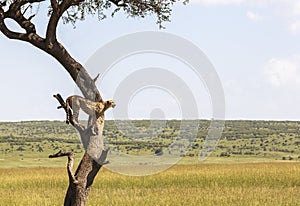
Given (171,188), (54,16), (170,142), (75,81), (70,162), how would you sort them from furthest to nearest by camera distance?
(170,142) → (171,188) → (54,16) → (75,81) → (70,162)

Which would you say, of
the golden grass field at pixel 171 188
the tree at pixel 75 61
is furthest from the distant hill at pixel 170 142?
the tree at pixel 75 61

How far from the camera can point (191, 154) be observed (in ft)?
263

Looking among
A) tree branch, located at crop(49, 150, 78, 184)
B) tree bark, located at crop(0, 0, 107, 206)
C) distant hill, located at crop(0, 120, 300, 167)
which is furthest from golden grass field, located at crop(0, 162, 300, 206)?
distant hill, located at crop(0, 120, 300, 167)

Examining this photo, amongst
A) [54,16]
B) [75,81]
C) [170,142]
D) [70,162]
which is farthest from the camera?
[170,142]

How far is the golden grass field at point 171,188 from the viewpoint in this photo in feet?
78.4

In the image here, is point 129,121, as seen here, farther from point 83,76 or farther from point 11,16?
point 11,16

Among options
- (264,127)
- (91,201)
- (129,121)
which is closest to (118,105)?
(129,121)

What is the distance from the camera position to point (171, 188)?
29.1 meters

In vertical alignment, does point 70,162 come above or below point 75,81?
below

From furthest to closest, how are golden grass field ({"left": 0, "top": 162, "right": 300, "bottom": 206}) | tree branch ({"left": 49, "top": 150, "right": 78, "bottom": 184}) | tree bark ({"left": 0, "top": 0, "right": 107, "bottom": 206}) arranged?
golden grass field ({"left": 0, "top": 162, "right": 300, "bottom": 206})
tree bark ({"left": 0, "top": 0, "right": 107, "bottom": 206})
tree branch ({"left": 49, "top": 150, "right": 78, "bottom": 184})

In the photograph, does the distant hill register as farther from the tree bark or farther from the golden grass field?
the tree bark

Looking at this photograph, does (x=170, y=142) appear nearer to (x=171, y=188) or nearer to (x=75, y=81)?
(x=171, y=188)

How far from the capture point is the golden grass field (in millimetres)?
23906

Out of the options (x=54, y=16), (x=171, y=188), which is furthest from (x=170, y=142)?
(x=54, y=16)
